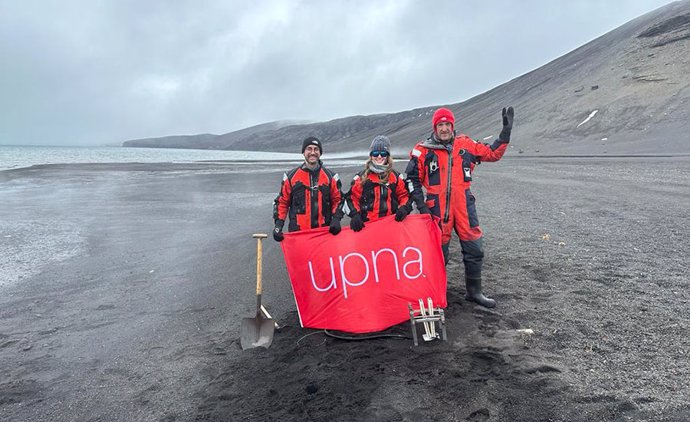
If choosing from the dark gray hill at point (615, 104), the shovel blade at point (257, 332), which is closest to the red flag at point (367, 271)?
the shovel blade at point (257, 332)

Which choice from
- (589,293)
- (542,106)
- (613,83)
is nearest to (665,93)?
(613,83)

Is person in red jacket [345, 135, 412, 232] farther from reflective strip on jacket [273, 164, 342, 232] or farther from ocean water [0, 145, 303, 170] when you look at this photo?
ocean water [0, 145, 303, 170]

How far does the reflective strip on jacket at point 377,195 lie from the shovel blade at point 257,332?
5.61 feet

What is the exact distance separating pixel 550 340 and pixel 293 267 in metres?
2.70

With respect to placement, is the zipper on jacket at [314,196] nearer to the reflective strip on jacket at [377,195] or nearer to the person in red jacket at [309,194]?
the person in red jacket at [309,194]

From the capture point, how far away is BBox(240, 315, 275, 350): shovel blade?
165 inches

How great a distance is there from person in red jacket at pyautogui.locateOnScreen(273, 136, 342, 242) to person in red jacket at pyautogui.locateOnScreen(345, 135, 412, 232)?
0.85ft

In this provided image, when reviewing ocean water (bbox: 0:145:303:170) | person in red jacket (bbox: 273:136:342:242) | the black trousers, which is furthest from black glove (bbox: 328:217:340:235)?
ocean water (bbox: 0:145:303:170)

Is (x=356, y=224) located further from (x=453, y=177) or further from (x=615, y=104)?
(x=615, y=104)

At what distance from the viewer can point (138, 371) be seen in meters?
3.86

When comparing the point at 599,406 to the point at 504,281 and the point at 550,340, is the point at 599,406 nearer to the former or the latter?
the point at 550,340

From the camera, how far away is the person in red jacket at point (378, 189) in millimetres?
5012

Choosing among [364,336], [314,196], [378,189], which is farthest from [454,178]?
[364,336]

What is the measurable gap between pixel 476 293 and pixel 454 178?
1.41m
